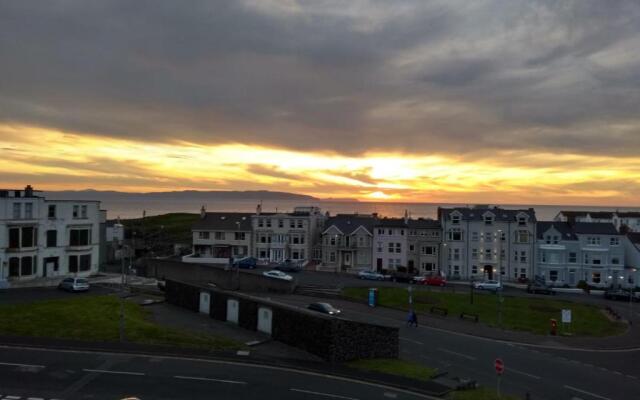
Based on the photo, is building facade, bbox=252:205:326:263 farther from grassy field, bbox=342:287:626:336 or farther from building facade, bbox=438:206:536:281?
grassy field, bbox=342:287:626:336

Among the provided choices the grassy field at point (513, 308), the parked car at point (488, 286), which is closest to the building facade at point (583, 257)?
the parked car at point (488, 286)

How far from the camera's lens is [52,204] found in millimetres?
56344

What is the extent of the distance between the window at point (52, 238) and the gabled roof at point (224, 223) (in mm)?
29596

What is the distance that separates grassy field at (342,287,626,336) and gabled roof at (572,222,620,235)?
74.7 ft

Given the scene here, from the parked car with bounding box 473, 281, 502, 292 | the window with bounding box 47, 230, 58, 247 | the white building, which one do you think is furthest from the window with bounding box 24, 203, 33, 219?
the parked car with bounding box 473, 281, 502, 292

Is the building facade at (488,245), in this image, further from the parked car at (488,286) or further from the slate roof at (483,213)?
the parked car at (488,286)

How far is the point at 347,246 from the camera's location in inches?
3263

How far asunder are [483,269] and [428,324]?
39.2m

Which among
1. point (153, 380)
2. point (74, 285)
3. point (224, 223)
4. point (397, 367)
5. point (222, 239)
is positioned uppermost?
point (224, 223)

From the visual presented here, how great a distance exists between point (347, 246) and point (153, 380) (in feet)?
194

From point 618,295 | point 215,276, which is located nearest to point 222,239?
point 215,276

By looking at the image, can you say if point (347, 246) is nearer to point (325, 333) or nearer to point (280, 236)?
point (280, 236)

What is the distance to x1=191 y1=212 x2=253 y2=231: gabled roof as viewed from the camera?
279 ft

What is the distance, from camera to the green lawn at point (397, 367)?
28.3m
